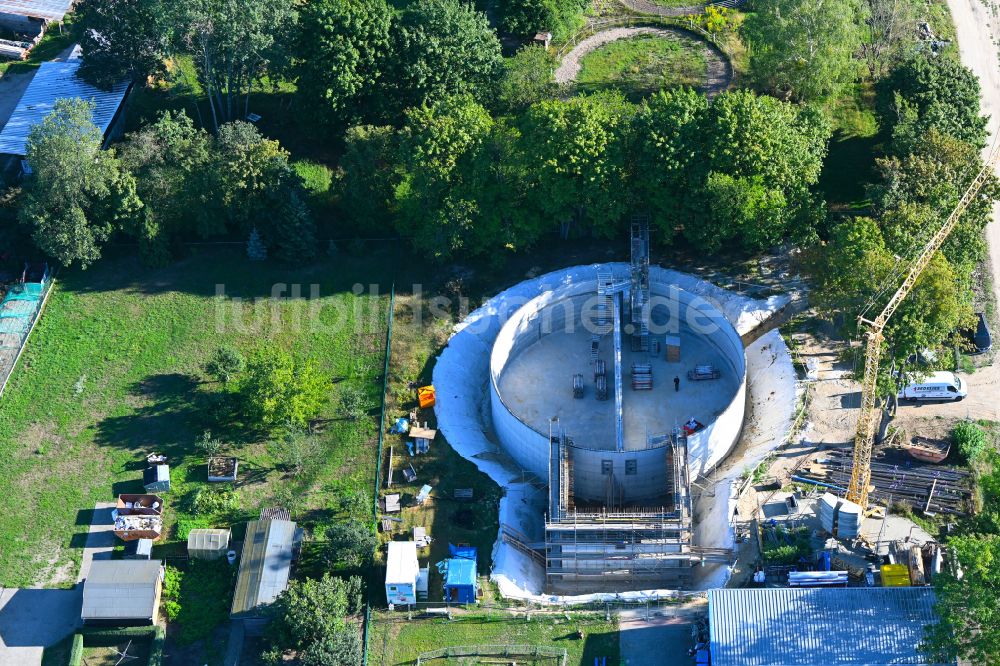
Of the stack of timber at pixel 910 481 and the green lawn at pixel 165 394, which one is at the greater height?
the green lawn at pixel 165 394

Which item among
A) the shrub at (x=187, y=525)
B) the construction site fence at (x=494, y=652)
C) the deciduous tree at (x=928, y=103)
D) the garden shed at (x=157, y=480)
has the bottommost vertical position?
the construction site fence at (x=494, y=652)

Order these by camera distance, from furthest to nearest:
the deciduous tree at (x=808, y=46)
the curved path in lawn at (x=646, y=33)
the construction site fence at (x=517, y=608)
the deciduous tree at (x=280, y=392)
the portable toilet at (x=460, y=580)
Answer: the curved path in lawn at (x=646, y=33) < the deciduous tree at (x=808, y=46) < the deciduous tree at (x=280, y=392) < the portable toilet at (x=460, y=580) < the construction site fence at (x=517, y=608)

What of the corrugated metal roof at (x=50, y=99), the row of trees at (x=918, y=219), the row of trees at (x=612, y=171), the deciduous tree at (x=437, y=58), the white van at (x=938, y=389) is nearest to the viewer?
the row of trees at (x=918, y=219)

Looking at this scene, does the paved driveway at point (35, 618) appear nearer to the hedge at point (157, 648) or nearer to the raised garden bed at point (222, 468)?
the hedge at point (157, 648)

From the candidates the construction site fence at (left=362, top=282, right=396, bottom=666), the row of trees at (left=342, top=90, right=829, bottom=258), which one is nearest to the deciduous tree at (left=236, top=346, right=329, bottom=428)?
the construction site fence at (left=362, top=282, right=396, bottom=666)

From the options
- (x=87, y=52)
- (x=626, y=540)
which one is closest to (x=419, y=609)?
(x=626, y=540)

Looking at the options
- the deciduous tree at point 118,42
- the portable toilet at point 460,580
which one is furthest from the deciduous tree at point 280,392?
the deciduous tree at point 118,42

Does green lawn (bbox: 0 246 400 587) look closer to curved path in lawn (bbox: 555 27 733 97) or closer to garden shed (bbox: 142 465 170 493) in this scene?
garden shed (bbox: 142 465 170 493)

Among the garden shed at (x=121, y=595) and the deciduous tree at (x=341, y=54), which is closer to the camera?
the garden shed at (x=121, y=595)
